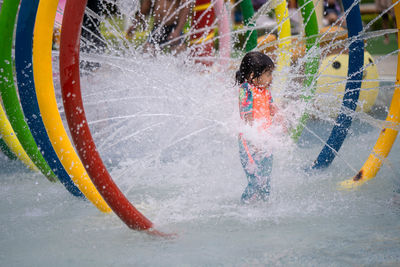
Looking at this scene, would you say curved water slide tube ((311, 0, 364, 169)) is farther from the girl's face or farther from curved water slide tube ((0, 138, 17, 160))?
curved water slide tube ((0, 138, 17, 160))

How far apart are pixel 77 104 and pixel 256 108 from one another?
51.1 inches

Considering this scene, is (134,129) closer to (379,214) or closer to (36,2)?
(36,2)

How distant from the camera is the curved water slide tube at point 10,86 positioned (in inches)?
155

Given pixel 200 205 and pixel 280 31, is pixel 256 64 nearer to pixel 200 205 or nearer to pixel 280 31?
pixel 200 205

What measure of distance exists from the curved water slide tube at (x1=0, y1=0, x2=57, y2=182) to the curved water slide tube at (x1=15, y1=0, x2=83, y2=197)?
34 cm

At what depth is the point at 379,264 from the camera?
2.77m

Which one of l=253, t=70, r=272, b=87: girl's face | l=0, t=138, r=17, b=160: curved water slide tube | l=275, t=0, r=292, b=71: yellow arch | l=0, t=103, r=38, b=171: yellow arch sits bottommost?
l=0, t=138, r=17, b=160: curved water slide tube

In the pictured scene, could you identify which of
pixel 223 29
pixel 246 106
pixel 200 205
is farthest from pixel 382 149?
pixel 223 29

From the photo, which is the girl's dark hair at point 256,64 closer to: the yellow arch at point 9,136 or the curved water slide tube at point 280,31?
the curved water slide tube at point 280,31

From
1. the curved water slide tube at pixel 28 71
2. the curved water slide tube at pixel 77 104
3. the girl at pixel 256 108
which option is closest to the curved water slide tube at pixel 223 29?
the girl at pixel 256 108

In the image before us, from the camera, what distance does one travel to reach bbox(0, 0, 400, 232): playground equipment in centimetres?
280

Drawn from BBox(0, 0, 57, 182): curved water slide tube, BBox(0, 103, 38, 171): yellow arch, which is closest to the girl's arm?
BBox(0, 0, 57, 182): curved water slide tube

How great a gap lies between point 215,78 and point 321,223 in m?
2.98

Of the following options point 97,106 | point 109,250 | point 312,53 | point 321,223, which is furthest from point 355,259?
point 97,106
